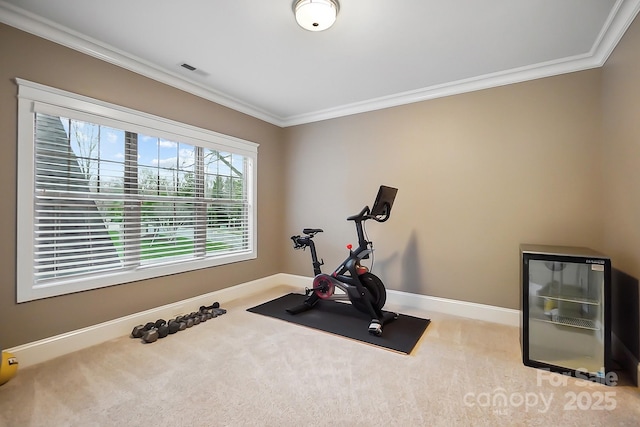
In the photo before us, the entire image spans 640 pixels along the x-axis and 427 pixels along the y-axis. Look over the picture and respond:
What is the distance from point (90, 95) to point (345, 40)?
2.37 m

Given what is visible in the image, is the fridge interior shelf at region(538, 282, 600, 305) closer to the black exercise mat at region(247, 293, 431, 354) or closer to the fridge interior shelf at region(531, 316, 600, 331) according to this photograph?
the fridge interior shelf at region(531, 316, 600, 331)

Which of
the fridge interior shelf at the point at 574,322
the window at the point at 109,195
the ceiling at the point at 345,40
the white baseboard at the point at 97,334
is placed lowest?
the white baseboard at the point at 97,334

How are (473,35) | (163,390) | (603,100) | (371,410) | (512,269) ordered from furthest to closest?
1. (512,269)
2. (603,100)
3. (473,35)
4. (163,390)
5. (371,410)

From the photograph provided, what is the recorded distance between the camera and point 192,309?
3.26 m

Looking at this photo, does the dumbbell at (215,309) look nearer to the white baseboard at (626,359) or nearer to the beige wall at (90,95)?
the beige wall at (90,95)

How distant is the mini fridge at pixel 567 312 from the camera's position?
2.00 meters

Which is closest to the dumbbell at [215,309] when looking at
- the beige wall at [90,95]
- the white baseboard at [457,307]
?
the beige wall at [90,95]

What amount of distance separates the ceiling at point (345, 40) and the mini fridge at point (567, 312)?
1.86 metres

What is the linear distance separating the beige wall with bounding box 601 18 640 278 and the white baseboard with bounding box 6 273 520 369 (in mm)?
1202

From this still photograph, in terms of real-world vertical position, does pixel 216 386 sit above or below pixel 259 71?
below

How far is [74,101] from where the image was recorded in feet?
7.84

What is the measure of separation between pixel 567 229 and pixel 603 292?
3.13 ft

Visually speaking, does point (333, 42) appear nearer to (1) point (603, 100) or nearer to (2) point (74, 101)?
(2) point (74, 101)

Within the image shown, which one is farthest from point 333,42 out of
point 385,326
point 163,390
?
point 163,390
